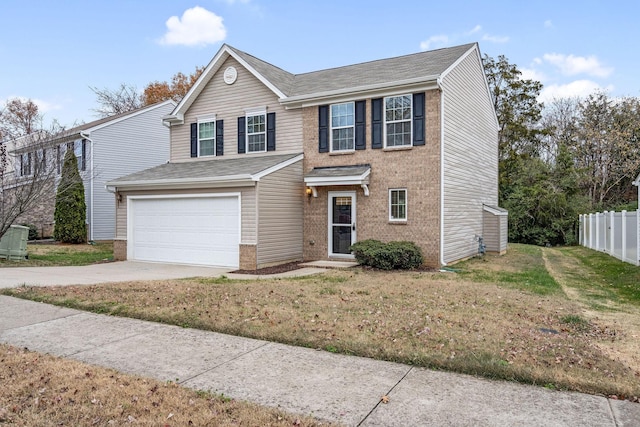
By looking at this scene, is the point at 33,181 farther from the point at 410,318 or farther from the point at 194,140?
the point at 410,318

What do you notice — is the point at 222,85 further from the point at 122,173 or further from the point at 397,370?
the point at 397,370

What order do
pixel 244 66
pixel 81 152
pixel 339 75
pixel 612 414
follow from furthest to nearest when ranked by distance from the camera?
pixel 81 152
pixel 339 75
pixel 244 66
pixel 612 414

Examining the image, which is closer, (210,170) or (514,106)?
(210,170)

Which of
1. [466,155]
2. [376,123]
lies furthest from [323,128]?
[466,155]

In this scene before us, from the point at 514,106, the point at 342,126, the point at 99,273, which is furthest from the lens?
the point at 514,106

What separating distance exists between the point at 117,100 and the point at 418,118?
102 ft

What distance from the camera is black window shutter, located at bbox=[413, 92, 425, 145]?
1318cm

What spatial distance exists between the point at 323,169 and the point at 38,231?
61.1 feet

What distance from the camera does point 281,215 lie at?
13906mm

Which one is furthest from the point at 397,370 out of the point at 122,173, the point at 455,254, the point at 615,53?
the point at 615,53

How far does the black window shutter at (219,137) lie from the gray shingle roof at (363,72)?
2.44 m

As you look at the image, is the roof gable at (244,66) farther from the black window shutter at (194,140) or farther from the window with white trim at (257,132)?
the window with white trim at (257,132)

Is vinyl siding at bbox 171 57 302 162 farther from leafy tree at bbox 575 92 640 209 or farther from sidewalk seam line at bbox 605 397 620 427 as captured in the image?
leafy tree at bbox 575 92 640 209

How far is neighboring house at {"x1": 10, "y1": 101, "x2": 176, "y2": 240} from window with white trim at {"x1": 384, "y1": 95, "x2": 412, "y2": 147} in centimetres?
1541
